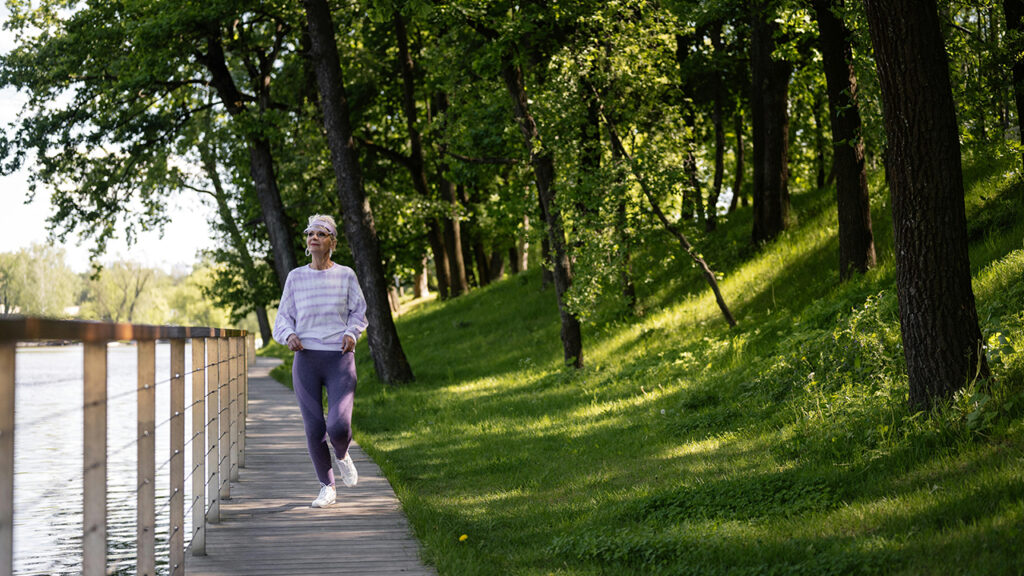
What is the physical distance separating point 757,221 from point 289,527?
14087 millimetres

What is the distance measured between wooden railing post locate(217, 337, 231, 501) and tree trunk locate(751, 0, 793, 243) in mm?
12811

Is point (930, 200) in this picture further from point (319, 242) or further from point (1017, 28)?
point (1017, 28)

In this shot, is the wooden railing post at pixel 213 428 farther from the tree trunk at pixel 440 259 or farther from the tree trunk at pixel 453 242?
the tree trunk at pixel 440 259

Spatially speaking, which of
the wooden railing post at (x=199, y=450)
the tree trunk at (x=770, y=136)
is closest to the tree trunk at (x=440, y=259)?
the tree trunk at (x=770, y=136)

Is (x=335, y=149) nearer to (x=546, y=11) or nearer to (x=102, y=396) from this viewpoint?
(x=546, y=11)

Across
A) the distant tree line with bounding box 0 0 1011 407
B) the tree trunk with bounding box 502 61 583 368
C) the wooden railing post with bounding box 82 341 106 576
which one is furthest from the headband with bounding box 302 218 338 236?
the tree trunk with bounding box 502 61 583 368

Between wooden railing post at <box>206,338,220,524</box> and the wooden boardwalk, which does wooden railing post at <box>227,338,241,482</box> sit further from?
wooden railing post at <box>206,338,220,524</box>

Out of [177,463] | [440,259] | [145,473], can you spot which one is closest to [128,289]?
[440,259]

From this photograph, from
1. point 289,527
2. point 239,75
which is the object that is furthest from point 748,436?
point 239,75

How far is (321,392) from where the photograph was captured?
7629mm

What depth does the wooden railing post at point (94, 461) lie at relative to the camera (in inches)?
141

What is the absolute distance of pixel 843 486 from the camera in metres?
6.55

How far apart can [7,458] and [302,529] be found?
424cm

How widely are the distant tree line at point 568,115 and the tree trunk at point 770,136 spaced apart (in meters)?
0.04
